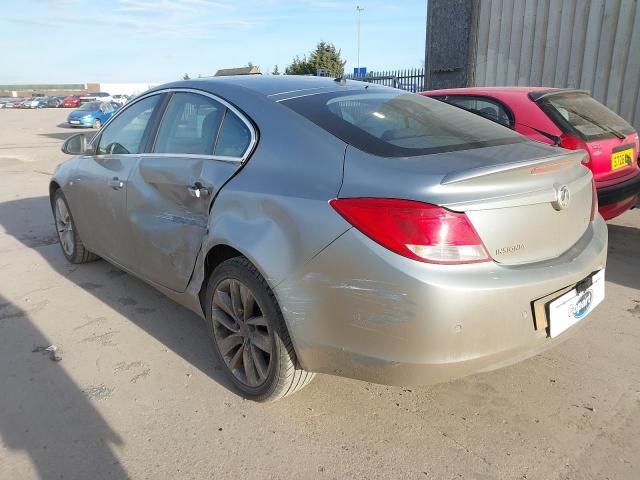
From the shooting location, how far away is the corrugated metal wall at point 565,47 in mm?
8359

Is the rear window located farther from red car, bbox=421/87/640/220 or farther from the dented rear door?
red car, bbox=421/87/640/220

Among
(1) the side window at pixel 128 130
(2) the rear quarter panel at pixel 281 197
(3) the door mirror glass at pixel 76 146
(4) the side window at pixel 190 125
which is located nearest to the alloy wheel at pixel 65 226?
(3) the door mirror glass at pixel 76 146

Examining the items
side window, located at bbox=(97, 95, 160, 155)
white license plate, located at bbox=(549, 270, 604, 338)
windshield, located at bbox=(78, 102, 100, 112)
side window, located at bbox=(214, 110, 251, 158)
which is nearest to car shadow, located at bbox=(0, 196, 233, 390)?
side window, located at bbox=(97, 95, 160, 155)

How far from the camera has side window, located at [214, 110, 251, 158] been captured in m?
2.70

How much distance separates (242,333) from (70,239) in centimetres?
286

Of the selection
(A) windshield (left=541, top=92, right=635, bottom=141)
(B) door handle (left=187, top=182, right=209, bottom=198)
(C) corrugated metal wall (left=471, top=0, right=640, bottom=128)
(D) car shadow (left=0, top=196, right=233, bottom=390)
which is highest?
(C) corrugated metal wall (left=471, top=0, right=640, bottom=128)

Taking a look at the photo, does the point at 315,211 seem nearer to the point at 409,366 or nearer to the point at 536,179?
the point at 409,366

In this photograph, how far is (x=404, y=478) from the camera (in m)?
2.16

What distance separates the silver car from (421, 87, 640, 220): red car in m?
1.85

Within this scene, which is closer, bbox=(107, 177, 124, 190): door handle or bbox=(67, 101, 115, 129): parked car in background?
bbox=(107, 177, 124, 190): door handle

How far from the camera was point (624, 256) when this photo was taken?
479 cm

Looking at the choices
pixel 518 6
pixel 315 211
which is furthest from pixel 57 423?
pixel 518 6

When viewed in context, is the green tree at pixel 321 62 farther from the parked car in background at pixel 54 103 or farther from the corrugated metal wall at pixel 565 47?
the parked car in background at pixel 54 103

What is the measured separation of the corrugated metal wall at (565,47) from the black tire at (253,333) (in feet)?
26.7
